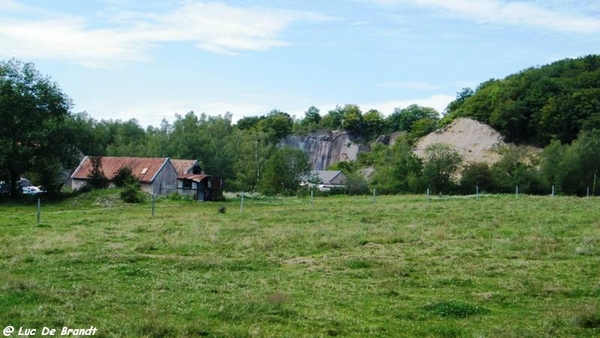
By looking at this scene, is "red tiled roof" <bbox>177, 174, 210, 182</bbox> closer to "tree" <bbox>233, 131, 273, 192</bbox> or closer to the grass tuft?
"tree" <bbox>233, 131, 273, 192</bbox>

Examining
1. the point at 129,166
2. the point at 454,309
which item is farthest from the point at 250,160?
the point at 454,309

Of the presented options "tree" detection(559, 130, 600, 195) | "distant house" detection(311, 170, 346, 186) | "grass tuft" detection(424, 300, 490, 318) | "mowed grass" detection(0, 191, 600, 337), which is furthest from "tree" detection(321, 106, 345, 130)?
"grass tuft" detection(424, 300, 490, 318)

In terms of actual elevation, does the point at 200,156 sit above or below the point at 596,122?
below

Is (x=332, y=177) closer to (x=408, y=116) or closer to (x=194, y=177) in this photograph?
(x=408, y=116)

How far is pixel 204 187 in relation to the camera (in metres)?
70.1

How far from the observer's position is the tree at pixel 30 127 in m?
60.0

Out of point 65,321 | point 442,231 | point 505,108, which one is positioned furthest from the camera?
point 505,108

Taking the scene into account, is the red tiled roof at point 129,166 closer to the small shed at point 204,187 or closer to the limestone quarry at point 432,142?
the small shed at point 204,187

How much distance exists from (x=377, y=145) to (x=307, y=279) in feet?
408

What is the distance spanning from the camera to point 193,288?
1366cm

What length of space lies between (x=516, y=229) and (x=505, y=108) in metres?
96.8

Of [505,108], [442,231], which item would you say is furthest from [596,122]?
[442,231]

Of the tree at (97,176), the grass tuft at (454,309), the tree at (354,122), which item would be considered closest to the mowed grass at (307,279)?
the grass tuft at (454,309)

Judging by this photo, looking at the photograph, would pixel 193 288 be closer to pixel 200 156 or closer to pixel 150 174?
pixel 150 174
